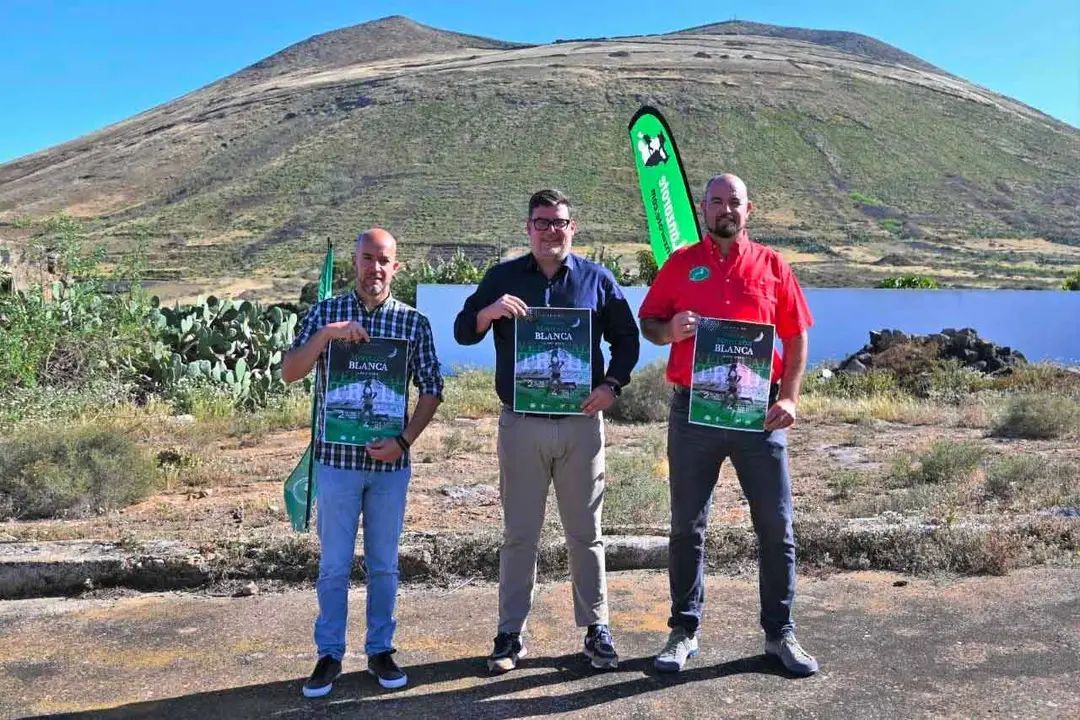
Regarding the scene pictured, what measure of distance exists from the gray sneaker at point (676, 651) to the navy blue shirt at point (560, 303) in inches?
43.0

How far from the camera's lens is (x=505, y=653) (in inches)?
155

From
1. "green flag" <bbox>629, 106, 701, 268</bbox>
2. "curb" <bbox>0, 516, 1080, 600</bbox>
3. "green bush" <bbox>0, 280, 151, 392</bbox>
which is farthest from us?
"green bush" <bbox>0, 280, 151, 392</bbox>

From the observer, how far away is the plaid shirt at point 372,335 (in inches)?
150

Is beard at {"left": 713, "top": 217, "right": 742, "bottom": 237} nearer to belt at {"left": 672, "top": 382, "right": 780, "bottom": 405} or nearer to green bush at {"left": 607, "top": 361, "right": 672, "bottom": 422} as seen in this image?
belt at {"left": 672, "top": 382, "right": 780, "bottom": 405}

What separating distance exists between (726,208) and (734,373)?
0.68 meters

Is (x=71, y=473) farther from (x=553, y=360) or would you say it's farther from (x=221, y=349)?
(x=221, y=349)

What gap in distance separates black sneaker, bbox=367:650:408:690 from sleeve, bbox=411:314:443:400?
108 centimetres

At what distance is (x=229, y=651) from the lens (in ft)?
13.6

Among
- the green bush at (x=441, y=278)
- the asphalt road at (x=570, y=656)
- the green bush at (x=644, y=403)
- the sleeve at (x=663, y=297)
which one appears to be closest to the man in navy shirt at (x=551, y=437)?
the sleeve at (x=663, y=297)

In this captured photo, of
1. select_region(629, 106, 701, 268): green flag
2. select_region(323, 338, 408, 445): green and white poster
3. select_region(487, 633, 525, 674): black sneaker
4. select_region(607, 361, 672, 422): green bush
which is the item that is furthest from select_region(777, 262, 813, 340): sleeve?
select_region(607, 361, 672, 422): green bush

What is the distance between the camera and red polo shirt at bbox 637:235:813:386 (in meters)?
3.93

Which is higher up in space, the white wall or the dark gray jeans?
the white wall

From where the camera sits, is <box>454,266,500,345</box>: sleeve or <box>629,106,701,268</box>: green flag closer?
<box>454,266,500,345</box>: sleeve

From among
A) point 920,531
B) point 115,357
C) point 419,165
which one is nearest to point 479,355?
point 115,357
